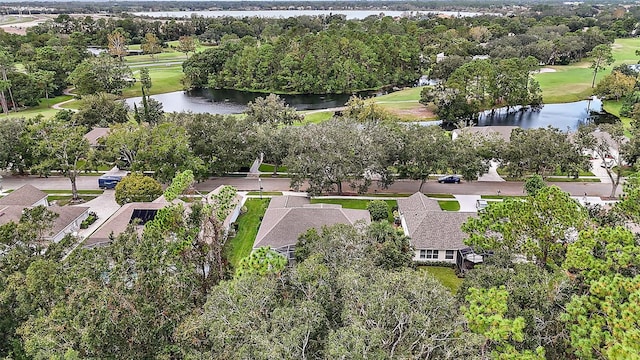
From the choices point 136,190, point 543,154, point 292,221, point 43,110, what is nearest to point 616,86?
point 543,154

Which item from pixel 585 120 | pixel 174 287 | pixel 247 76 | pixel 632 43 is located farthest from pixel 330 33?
pixel 174 287

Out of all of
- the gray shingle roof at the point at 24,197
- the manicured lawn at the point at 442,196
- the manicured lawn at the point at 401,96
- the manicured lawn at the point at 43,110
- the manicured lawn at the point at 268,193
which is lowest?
the manicured lawn at the point at 268,193

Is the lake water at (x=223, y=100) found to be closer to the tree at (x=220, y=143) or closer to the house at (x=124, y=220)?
the tree at (x=220, y=143)

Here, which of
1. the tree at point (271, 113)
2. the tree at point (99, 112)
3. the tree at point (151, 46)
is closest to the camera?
the tree at point (271, 113)

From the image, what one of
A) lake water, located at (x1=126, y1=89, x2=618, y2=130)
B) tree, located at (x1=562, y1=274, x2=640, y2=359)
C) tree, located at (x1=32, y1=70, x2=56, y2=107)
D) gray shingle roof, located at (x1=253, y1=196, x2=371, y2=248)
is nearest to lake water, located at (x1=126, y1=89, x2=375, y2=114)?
lake water, located at (x1=126, y1=89, x2=618, y2=130)

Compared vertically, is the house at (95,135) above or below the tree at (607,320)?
below

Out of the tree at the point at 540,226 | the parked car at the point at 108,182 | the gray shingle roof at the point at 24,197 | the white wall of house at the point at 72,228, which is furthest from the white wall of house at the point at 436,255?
the gray shingle roof at the point at 24,197

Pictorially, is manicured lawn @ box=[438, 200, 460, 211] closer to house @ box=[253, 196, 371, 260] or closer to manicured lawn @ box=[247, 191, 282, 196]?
house @ box=[253, 196, 371, 260]
